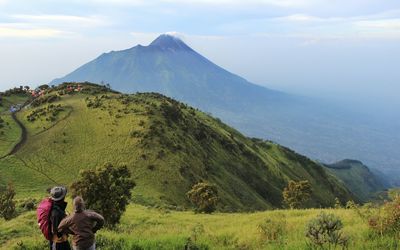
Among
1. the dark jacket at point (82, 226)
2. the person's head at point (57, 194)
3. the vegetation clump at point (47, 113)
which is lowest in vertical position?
the vegetation clump at point (47, 113)

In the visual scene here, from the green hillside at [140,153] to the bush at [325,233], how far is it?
129 feet

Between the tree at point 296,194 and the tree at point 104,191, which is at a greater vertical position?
the tree at point 104,191

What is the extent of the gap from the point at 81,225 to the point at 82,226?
43mm

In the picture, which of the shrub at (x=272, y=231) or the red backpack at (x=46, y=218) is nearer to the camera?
the red backpack at (x=46, y=218)

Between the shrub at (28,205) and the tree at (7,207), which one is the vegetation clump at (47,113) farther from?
the tree at (7,207)

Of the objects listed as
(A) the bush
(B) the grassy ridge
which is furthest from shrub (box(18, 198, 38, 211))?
(A) the bush

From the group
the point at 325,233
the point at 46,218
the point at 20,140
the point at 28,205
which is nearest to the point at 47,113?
the point at 20,140

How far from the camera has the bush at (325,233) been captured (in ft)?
36.2

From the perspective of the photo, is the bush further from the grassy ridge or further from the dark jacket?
the grassy ridge

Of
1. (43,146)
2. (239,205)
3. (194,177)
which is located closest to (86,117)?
(43,146)

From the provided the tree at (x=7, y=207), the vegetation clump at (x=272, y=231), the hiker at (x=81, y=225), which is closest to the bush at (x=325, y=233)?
the vegetation clump at (x=272, y=231)

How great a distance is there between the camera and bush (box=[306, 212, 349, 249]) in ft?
36.2

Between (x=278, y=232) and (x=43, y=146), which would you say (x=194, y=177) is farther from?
(x=278, y=232)

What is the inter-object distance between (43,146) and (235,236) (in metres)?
55.8
